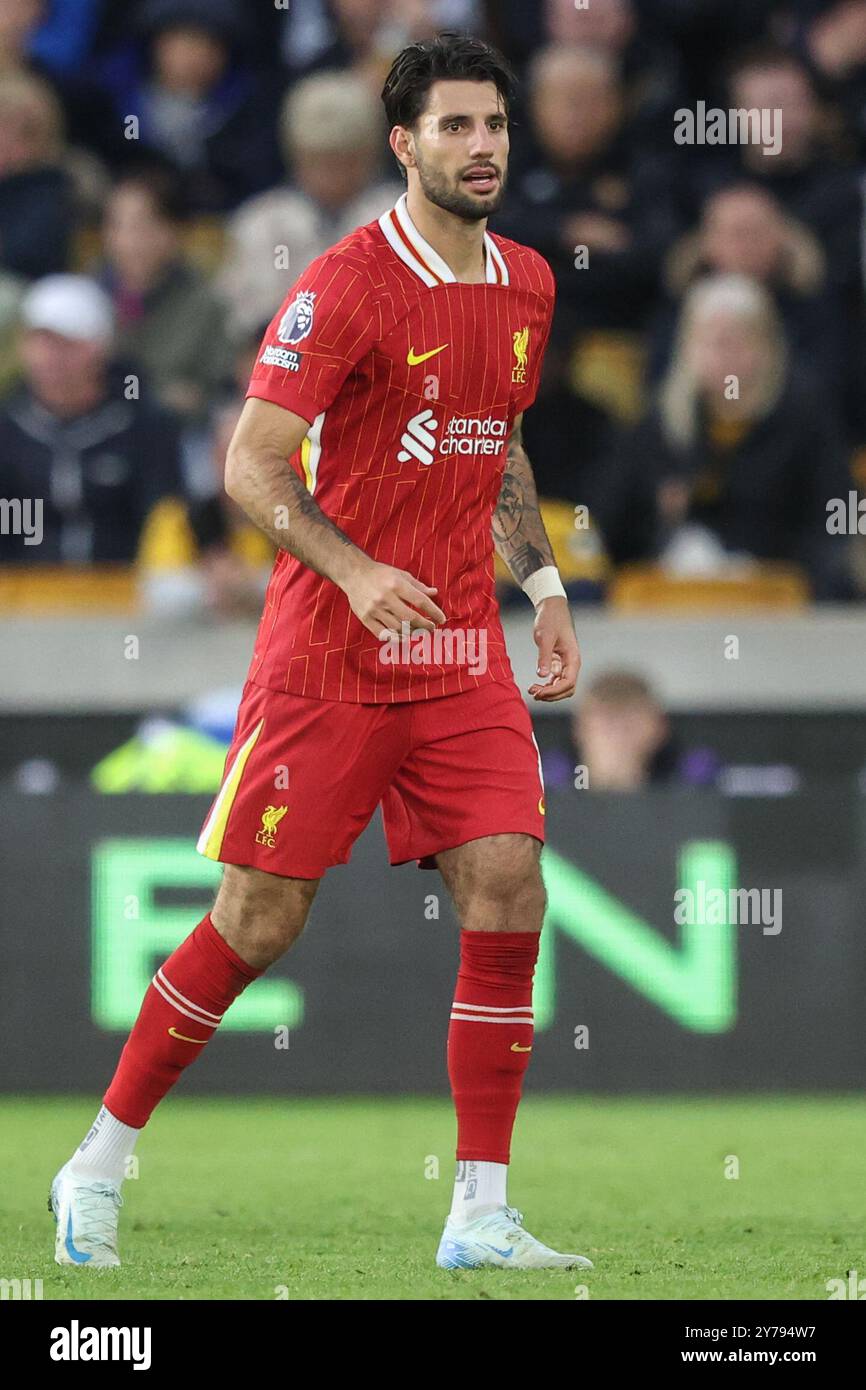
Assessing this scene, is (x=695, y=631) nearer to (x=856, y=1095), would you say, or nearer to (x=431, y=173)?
(x=856, y=1095)

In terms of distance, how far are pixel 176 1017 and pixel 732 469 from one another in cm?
464

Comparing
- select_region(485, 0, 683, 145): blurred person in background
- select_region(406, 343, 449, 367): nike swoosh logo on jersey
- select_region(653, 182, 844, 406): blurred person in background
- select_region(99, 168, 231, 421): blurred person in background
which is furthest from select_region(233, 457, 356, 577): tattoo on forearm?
select_region(485, 0, 683, 145): blurred person in background

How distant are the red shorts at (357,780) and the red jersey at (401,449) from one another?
46mm

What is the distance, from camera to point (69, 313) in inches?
343

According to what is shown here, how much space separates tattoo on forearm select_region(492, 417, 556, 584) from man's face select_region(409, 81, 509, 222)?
577 mm

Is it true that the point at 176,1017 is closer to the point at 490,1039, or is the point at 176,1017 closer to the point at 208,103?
the point at 490,1039

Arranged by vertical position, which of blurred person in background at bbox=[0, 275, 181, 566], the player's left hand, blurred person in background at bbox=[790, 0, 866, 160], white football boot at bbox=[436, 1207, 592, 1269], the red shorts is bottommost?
white football boot at bbox=[436, 1207, 592, 1269]

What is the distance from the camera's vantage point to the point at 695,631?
26.6 feet

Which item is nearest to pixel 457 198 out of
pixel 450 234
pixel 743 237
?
pixel 450 234

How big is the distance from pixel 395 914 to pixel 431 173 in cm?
337

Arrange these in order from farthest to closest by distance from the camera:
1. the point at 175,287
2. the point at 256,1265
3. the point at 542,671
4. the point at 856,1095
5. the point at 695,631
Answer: the point at 175,287 → the point at 695,631 → the point at 856,1095 → the point at 542,671 → the point at 256,1265

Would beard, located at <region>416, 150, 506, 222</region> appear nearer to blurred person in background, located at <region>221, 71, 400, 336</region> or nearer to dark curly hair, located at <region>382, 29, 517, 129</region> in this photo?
dark curly hair, located at <region>382, 29, 517, 129</region>

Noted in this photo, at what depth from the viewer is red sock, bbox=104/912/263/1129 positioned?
14.8ft

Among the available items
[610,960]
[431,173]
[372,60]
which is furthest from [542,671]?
[372,60]
